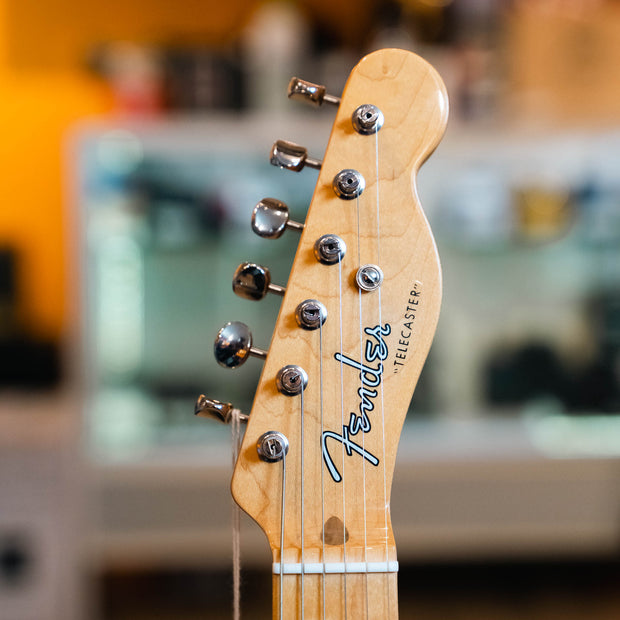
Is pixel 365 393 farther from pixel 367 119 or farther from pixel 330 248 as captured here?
pixel 367 119

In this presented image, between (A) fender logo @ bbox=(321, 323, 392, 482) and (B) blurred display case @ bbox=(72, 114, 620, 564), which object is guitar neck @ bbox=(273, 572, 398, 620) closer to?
(A) fender logo @ bbox=(321, 323, 392, 482)

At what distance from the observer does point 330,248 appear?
Result: 65cm

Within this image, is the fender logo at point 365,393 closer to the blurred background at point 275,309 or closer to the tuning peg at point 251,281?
the tuning peg at point 251,281

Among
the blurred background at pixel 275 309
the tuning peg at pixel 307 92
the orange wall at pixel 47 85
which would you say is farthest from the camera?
the orange wall at pixel 47 85

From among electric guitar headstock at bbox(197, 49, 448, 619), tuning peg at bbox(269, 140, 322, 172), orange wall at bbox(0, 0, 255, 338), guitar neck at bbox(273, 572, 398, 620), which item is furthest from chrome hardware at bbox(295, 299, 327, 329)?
orange wall at bbox(0, 0, 255, 338)

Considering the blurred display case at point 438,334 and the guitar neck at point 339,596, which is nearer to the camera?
the guitar neck at point 339,596

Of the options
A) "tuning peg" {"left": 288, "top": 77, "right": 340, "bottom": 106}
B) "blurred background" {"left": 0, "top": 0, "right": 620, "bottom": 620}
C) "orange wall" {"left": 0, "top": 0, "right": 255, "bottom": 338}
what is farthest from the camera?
"orange wall" {"left": 0, "top": 0, "right": 255, "bottom": 338}

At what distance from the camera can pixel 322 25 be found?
2359 mm

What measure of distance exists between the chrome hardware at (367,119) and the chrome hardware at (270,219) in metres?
0.09

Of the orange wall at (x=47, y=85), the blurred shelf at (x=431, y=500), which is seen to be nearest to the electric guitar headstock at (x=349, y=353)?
the blurred shelf at (x=431, y=500)

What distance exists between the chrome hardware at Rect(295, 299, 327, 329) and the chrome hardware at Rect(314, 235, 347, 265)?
39 millimetres

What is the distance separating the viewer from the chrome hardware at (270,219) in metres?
0.64

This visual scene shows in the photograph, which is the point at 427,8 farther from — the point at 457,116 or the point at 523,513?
the point at 523,513

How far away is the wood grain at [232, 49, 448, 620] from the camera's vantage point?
658 millimetres
